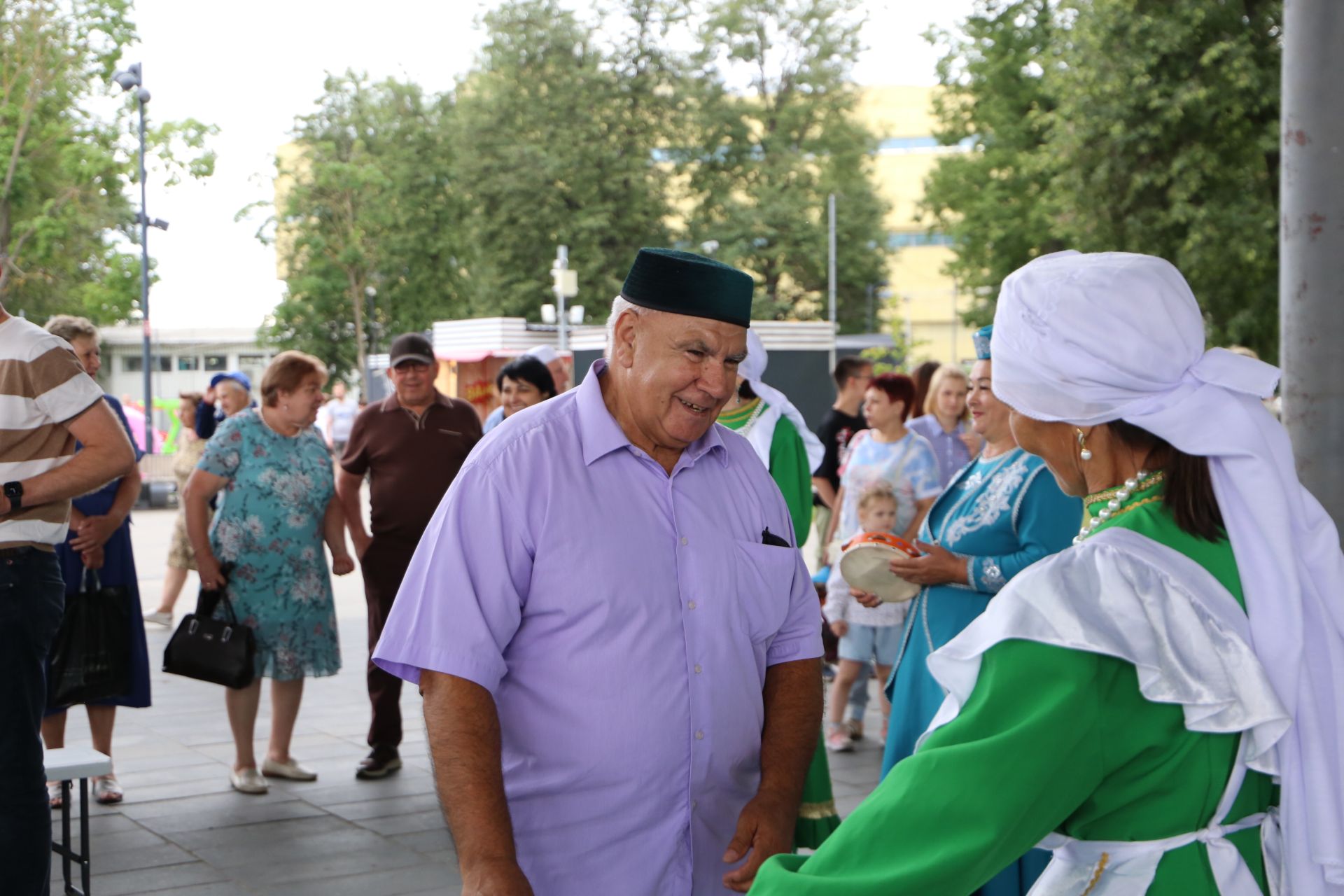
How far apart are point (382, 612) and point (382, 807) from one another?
110cm

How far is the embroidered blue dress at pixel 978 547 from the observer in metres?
4.12

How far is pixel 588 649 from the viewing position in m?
2.50

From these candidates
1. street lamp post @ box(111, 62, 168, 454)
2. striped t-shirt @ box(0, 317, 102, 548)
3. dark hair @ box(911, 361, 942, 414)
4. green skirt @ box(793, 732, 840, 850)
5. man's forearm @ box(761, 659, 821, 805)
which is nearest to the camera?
man's forearm @ box(761, 659, 821, 805)

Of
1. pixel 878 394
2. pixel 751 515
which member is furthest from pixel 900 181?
pixel 751 515

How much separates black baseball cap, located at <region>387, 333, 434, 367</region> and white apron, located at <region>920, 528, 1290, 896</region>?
216 inches

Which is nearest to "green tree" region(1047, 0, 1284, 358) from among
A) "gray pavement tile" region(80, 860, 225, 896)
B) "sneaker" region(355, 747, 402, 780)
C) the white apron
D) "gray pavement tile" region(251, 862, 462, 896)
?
"sneaker" region(355, 747, 402, 780)

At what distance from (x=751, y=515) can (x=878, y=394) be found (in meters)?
4.84

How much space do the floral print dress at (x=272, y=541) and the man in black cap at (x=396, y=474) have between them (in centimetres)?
35

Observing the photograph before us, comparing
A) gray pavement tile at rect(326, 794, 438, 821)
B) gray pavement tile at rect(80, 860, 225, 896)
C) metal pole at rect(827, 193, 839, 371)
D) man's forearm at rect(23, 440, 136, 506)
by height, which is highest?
metal pole at rect(827, 193, 839, 371)

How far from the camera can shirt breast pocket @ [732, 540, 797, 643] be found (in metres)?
2.67

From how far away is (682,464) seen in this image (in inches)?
107

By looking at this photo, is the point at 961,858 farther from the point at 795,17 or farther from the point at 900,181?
the point at 900,181

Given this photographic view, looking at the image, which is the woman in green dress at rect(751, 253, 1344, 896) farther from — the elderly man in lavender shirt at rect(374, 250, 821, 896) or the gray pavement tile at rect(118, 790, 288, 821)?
the gray pavement tile at rect(118, 790, 288, 821)

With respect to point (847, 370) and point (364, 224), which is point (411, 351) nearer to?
point (847, 370)
